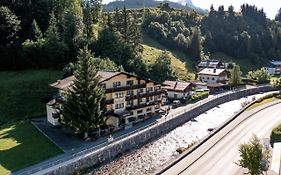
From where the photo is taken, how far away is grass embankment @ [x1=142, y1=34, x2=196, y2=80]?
94.4 meters

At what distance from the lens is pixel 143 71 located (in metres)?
74.9

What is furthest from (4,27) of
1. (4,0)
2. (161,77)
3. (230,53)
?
(230,53)

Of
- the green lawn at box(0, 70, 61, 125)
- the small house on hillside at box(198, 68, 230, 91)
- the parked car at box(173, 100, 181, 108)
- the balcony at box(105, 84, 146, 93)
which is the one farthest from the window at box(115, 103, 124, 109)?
the small house on hillside at box(198, 68, 230, 91)

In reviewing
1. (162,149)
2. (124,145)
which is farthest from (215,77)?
(124,145)

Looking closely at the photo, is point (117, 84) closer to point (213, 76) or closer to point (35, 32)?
point (35, 32)

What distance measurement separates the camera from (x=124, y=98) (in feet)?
167

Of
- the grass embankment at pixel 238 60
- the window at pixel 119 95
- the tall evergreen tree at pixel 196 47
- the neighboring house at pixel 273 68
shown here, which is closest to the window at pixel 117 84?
the window at pixel 119 95

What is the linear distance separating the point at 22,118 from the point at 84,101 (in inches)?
593

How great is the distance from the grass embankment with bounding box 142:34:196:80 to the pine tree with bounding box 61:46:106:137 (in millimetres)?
45512

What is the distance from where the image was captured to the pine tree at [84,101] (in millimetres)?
42781

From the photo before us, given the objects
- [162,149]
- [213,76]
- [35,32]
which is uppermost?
[35,32]

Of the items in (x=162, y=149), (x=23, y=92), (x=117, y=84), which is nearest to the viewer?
(x=162, y=149)

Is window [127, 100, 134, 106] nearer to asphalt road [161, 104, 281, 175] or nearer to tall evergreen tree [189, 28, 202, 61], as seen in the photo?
asphalt road [161, 104, 281, 175]

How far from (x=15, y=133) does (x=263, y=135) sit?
34767 mm
